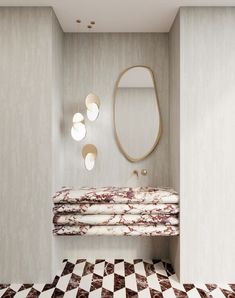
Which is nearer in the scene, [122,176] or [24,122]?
[24,122]

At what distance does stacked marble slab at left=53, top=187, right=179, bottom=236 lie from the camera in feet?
8.14

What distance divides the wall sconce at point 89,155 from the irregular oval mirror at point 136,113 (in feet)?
0.99

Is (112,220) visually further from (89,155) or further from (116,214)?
(89,155)

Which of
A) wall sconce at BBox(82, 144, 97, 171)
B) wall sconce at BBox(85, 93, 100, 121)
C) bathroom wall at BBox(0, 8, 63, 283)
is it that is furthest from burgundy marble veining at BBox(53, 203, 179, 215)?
wall sconce at BBox(85, 93, 100, 121)

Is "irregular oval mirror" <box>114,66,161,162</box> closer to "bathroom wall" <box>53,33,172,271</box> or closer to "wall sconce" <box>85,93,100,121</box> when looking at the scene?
"bathroom wall" <box>53,33,172,271</box>

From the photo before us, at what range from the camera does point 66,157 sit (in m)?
2.96

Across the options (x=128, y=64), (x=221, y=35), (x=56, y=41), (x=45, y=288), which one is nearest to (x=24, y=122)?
(x=56, y=41)

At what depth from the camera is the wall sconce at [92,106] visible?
2668 mm

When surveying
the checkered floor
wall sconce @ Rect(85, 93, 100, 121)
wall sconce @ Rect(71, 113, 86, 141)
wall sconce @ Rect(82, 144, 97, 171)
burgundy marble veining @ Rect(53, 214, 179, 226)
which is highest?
wall sconce @ Rect(85, 93, 100, 121)

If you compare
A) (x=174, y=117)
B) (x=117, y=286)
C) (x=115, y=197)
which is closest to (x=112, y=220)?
(x=115, y=197)

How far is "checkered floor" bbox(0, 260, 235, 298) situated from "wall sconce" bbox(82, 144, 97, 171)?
1.05 meters

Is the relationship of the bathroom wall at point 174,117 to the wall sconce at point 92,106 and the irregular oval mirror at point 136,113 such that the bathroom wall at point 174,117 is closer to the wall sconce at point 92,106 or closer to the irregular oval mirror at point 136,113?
the irregular oval mirror at point 136,113

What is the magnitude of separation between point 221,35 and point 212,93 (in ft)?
1.77

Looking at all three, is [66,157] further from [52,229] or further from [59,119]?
[52,229]
